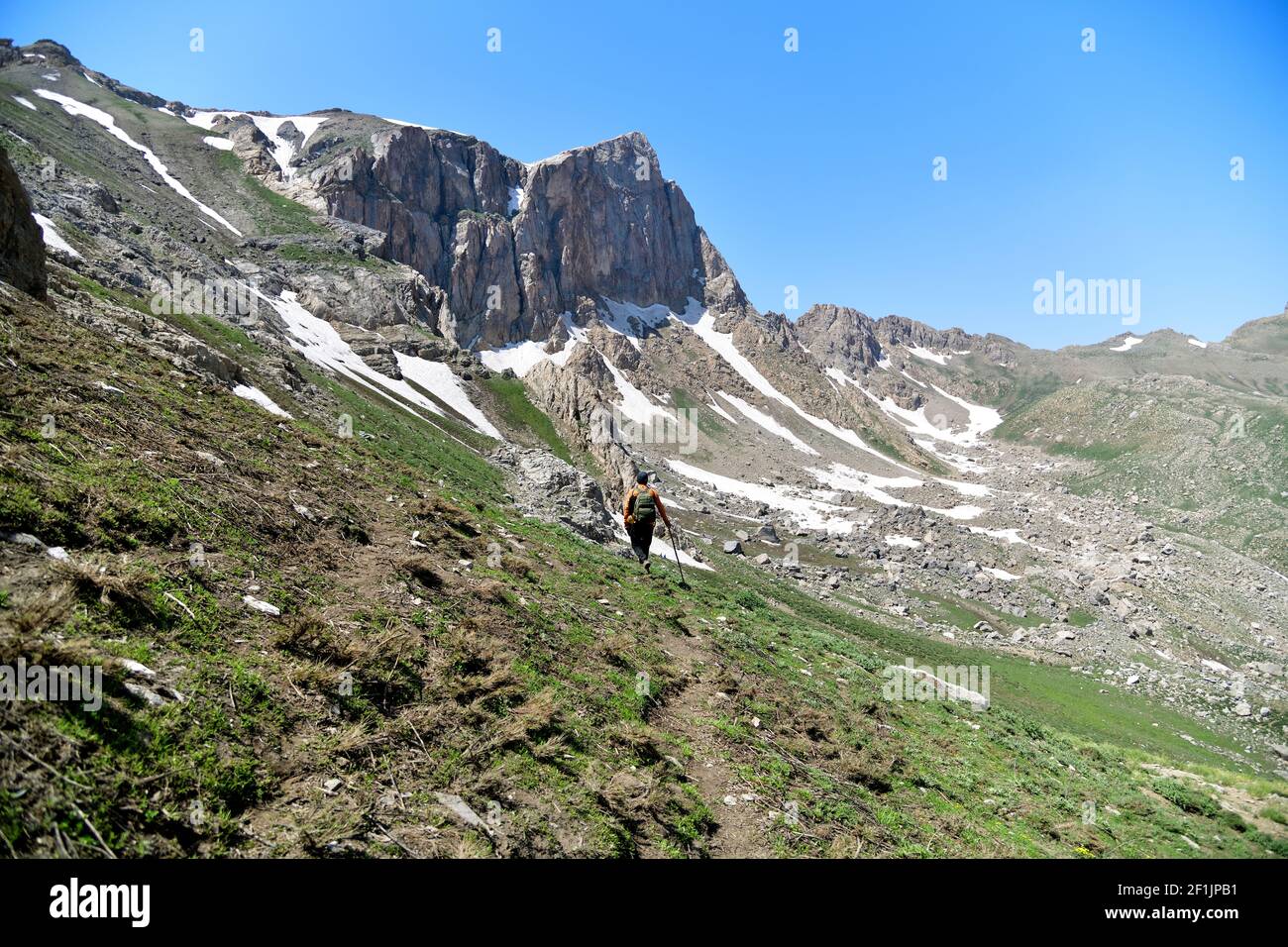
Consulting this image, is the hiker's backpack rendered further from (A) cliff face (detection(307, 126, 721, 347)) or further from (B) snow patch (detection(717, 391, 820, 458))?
(B) snow patch (detection(717, 391, 820, 458))

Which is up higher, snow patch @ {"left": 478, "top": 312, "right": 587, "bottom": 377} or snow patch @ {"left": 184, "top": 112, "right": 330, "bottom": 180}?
snow patch @ {"left": 184, "top": 112, "right": 330, "bottom": 180}

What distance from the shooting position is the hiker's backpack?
1709cm

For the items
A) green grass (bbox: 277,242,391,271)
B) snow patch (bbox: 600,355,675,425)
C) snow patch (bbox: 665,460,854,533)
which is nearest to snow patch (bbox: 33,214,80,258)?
green grass (bbox: 277,242,391,271)

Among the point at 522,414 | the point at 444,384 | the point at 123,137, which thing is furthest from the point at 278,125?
the point at 522,414

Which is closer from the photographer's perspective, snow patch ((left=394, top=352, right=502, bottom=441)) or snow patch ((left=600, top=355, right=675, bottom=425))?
snow patch ((left=394, top=352, right=502, bottom=441))

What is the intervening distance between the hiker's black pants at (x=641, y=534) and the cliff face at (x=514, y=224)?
9245cm

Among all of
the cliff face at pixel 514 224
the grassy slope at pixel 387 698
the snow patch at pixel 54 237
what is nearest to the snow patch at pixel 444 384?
the cliff face at pixel 514 224

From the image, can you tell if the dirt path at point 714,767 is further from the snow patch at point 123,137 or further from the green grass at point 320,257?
the snow patch at point 123,137

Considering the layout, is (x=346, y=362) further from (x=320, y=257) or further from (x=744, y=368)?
(x=744, y=368)

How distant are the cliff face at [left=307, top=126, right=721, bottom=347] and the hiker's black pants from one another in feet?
303

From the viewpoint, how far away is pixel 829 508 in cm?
9319

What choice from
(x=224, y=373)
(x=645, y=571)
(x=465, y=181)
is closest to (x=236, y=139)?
(x=465, y=181)
